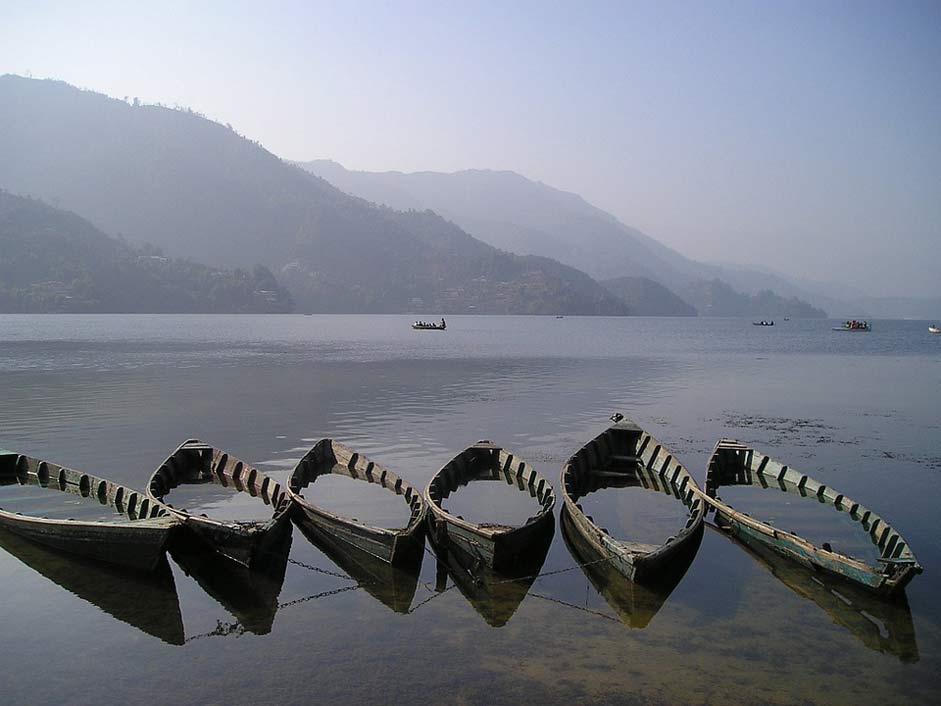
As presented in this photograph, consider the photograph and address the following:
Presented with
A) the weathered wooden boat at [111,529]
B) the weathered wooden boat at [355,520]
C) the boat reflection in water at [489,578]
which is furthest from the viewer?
the weathered wooden boat at [355,520]

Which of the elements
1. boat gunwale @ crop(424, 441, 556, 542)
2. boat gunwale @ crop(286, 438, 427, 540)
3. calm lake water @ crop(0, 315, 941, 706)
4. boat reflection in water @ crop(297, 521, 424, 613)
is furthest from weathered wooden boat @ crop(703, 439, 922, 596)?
boat reflection in water @ crop(297, 521, 424, 613)

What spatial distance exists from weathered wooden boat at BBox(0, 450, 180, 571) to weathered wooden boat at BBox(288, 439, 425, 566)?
12.3ft

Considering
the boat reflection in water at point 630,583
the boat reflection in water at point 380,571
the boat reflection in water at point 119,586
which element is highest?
the boat reflection in water at point 630,583

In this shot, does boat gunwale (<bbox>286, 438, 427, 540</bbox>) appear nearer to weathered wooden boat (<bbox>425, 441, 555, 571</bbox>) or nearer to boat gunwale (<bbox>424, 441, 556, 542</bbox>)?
boat gunwale (<bbox>424, 441, 556, 542</bbox>)

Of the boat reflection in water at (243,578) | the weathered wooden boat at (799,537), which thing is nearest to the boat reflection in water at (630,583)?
the weathered wooden boat at (799,537)

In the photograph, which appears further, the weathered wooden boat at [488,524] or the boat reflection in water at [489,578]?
the weathered wooden boat at [488,524]

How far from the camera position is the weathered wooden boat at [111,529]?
16.2 m

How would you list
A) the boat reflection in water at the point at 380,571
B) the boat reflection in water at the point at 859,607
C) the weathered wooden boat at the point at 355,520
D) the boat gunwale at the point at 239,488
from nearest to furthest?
the boat reflection in water at the point at 859,607
the boat reflection in water at the point at 380,571
the boat gunwale at the point at 239,488
the weathered wooden boat at the point at 355,520

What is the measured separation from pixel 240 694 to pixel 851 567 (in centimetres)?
1361

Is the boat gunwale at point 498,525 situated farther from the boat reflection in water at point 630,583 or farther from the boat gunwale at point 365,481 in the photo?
the boat reflection in water at point 630,583

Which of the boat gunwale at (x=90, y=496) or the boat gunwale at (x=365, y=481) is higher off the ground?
the boat gunwale at (x=365, y=481)

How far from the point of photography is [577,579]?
1716 cm

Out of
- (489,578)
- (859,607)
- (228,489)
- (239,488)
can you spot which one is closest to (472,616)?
(489,578)

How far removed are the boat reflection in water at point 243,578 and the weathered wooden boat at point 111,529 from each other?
1.10m
